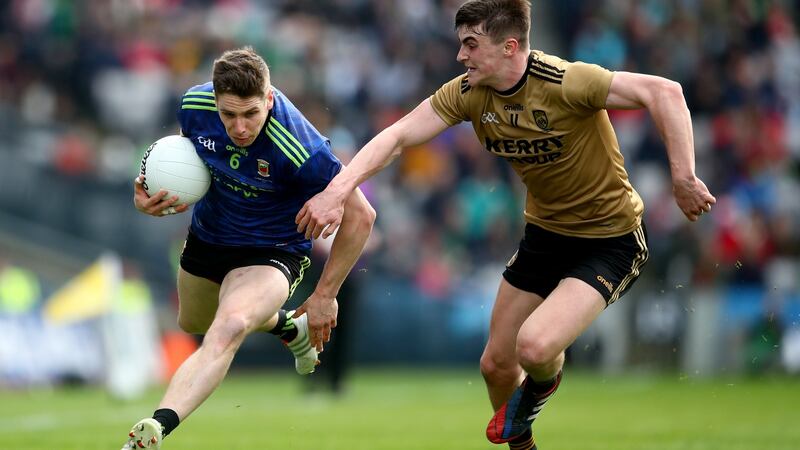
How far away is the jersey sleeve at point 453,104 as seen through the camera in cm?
816

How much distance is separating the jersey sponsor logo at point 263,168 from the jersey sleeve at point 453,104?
1.06 meters

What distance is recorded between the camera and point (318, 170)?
8180 millimetres

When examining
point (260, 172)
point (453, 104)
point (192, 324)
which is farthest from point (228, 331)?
point (453, 104)

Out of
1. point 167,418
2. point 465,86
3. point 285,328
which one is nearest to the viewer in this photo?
point 167,418

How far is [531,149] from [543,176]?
23cm

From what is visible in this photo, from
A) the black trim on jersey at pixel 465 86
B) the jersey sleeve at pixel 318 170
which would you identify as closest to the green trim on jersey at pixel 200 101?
the jersey sleeve at pixel 318 170

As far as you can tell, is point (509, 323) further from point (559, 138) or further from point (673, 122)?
point (673, 122)

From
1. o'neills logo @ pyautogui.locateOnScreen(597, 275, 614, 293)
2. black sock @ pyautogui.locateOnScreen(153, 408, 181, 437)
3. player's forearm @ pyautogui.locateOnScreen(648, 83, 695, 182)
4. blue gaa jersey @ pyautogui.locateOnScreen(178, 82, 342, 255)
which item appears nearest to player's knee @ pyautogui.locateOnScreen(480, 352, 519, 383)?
o'neills logo @ pyautogui.locateOnScreen(597, 275, 614, 293)

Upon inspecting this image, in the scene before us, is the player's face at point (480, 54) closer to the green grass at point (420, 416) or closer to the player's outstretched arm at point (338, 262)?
the player's outstretched arm at point (338, 262)

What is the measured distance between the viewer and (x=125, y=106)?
23.1 metres

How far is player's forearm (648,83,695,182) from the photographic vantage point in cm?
754

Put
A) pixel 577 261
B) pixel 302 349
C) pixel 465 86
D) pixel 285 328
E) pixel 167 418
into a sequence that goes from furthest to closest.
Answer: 1. pixel 302 349
2. pixel 285 328
3. pixel 577 261
4. pixel 465 86
5. pixel 167 418

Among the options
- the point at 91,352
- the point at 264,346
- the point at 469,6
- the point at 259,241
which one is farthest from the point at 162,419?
the point at 264,346

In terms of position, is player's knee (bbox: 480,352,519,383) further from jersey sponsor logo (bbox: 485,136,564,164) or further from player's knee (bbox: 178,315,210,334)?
player's knee (bbox: 178,315,210,334)
